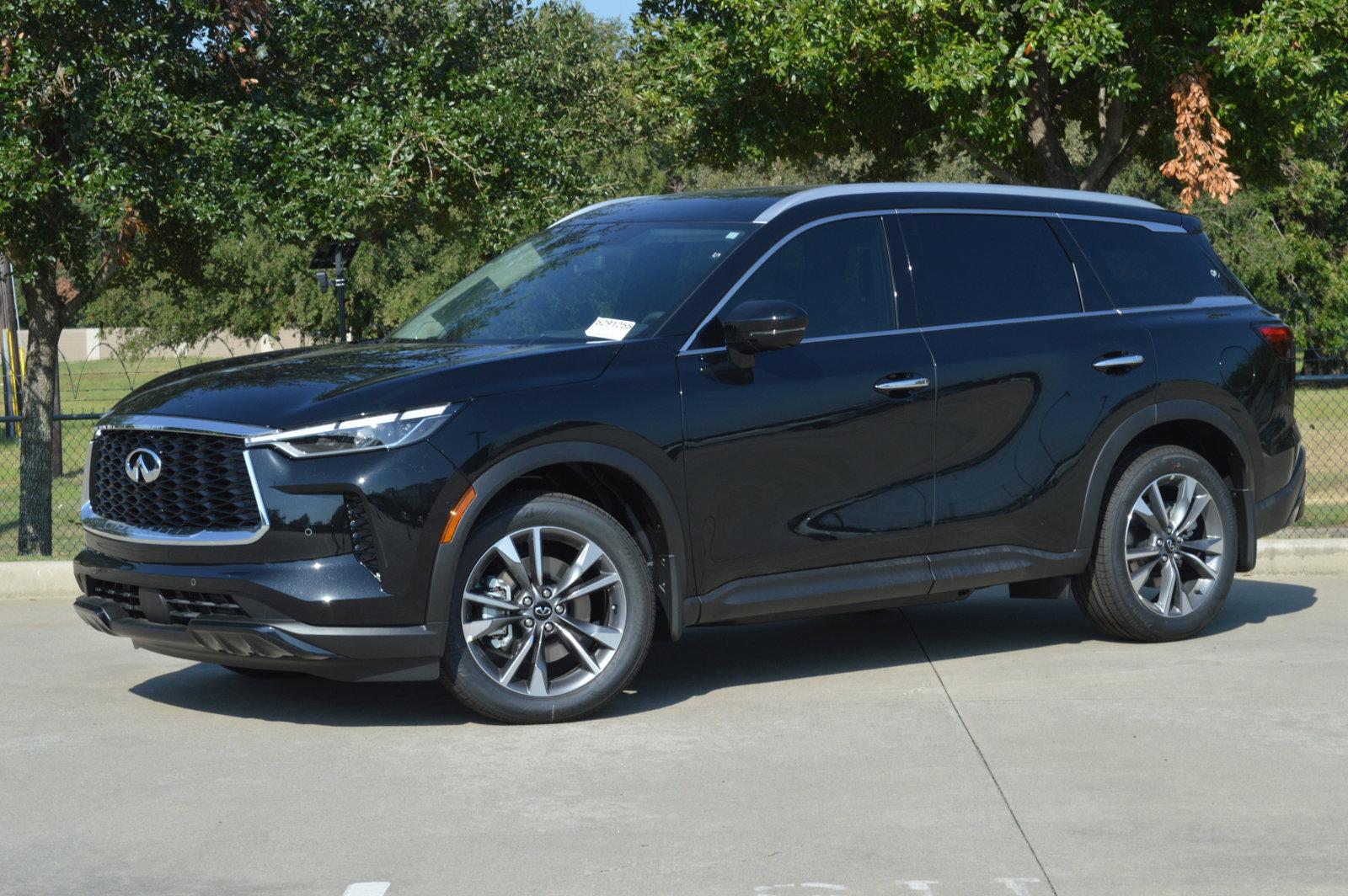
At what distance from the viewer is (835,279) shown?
7.20 metres

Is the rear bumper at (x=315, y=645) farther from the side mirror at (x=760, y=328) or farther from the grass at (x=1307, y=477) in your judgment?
the grass at (x=1307, y=477)

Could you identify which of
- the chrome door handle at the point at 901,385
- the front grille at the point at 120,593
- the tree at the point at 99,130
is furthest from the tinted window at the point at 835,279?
the tree at the point at 99,130

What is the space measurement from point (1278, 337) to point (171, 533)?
5.31 metres

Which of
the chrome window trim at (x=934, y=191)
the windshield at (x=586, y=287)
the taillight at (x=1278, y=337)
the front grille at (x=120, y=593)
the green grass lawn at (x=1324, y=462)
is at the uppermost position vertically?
the chrome window trim at (x=934, y=191)

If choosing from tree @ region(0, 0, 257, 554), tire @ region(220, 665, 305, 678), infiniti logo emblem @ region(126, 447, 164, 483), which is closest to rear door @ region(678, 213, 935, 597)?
infiniti logo emblem @ region(126, 447, 164, 483)

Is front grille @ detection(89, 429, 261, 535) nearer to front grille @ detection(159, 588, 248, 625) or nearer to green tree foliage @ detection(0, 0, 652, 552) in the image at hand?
front grille @ detection(159, 588, 248, 625)

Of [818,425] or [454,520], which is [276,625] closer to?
[454,520]

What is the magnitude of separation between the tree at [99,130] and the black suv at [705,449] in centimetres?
746

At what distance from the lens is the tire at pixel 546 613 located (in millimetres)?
6277

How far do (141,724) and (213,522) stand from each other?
1060 millimetres

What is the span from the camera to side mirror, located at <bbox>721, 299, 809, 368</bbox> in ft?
21.5

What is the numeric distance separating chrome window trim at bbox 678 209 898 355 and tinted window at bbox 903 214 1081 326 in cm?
20

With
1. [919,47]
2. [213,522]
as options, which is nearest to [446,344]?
[213,522]

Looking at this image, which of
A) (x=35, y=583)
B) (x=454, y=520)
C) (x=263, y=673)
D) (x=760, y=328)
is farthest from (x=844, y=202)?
(x=35, y=583)
